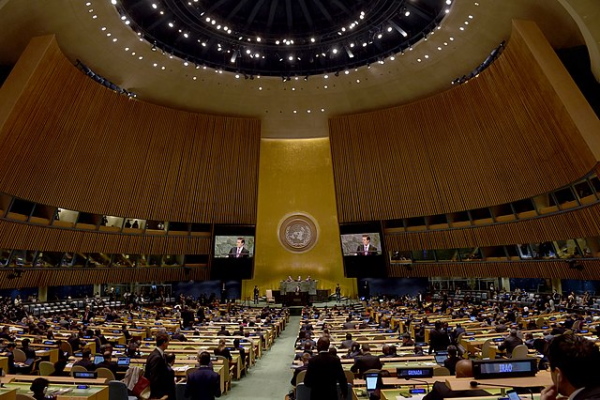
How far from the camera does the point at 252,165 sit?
27.0 meters

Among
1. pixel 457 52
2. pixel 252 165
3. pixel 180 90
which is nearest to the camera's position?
pixel 457 52

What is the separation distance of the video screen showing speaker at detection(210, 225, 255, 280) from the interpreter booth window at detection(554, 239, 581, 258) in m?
16.3

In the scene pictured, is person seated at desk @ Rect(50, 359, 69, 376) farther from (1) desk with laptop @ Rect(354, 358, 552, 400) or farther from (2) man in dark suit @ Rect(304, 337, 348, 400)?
(1) desk with laptop @ Rect(354, 358, 552, 400)

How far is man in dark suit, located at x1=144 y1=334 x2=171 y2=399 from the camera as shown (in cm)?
539

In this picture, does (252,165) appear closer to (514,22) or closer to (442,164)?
(442,164)

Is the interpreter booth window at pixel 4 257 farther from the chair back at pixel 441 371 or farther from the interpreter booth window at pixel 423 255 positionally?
the interpreter booth window at pixel 423 255

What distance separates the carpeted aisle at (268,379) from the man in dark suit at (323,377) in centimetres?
422

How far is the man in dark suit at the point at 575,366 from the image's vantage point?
1876 mm

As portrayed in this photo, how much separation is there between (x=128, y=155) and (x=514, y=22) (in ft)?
62.5

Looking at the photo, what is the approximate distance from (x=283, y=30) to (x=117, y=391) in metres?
21.7

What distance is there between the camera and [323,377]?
188 inches

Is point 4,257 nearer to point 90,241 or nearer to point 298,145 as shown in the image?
point 90,241

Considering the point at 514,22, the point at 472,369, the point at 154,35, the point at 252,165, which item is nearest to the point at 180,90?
the point at 154,35

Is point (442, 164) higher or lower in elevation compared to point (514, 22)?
lower
